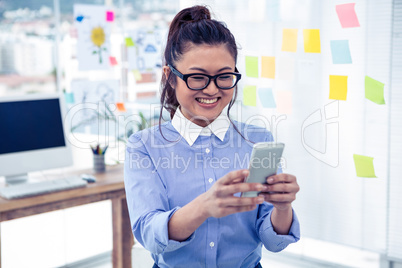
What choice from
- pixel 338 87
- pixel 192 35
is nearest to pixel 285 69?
pixel 338 87

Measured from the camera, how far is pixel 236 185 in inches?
40.4

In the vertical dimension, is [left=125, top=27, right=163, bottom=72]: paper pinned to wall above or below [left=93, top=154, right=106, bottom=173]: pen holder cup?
above

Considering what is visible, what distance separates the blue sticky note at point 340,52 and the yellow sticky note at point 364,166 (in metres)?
0.50

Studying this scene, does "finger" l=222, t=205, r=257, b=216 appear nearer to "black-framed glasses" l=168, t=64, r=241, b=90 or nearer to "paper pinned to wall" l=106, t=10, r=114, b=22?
"black-framed glasses" l=168, t=64, r=241, b=90

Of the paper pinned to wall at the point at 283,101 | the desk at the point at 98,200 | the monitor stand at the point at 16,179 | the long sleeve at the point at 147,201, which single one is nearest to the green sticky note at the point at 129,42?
the desk at the point at 98,200

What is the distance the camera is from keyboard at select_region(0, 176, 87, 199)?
2225 millimetres

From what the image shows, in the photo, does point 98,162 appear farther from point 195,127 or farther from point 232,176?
point 232,176

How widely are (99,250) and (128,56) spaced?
4.86ft

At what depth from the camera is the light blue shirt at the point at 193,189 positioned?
1.25 meters

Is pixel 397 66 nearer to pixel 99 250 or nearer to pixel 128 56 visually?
pixel 128 56

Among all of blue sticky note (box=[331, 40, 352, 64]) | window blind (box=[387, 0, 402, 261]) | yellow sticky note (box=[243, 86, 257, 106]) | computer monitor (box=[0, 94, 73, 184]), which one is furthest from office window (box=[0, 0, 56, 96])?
window blind (box=[387, 0, 402, 261])

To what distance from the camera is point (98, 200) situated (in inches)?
96.2

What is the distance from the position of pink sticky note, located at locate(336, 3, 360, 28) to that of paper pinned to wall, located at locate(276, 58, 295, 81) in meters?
0.35

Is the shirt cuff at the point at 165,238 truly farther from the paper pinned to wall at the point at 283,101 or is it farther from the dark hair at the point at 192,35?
the paper pinned to wall at the point at 283,101
